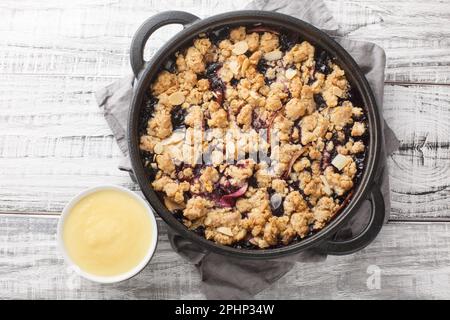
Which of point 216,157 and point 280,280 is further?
point 280,280

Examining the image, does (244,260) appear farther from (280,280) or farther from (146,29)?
(146,29)

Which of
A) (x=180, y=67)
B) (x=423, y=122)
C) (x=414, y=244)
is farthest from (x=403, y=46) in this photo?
(x=180, y=67)

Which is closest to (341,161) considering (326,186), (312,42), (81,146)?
(326,186)

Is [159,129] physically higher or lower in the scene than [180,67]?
lower

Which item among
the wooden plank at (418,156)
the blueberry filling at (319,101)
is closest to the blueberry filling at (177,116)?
the blueberry filling at (319,101)

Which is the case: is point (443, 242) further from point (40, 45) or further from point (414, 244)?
point (40, 45)

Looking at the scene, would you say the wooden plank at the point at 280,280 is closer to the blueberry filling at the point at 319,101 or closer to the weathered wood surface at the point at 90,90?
the weathered wood surface at the point at 90,90
